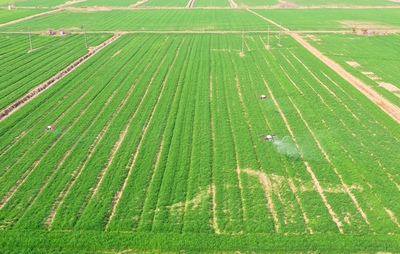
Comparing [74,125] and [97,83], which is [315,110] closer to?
[74,125]

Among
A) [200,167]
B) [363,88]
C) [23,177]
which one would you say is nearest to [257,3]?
[363,88]

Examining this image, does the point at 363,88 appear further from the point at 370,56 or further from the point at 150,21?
the point at 150,21

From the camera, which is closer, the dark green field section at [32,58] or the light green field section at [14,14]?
the dark green field section at [32,58]

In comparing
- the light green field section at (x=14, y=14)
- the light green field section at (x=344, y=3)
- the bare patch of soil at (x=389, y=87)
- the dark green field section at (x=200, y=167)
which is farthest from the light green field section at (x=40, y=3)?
the bare patch of soil at (x=389, y=87)

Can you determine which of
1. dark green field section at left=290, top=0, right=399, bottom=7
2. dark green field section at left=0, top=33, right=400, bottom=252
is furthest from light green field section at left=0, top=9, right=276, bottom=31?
dark green field section at left=0, top=33, right=400, bottom=252

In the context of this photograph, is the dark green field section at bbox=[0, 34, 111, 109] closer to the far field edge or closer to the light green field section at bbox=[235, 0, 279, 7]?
the far field edge

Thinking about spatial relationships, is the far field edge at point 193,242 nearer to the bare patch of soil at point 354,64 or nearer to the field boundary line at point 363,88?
the field boundary line at point 363,88
